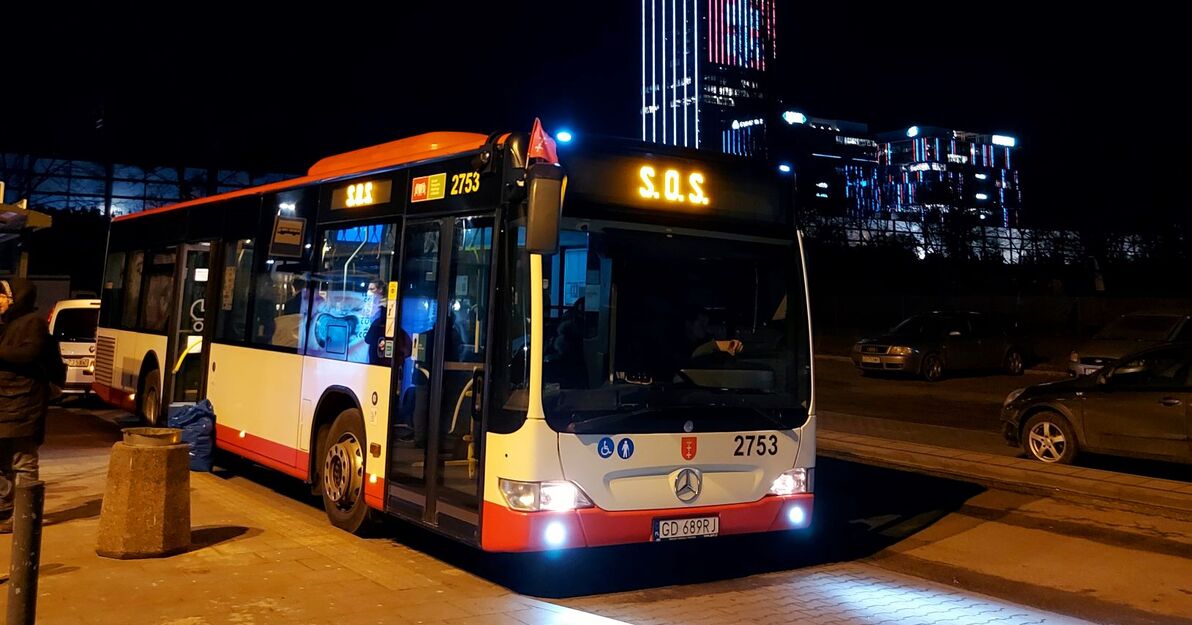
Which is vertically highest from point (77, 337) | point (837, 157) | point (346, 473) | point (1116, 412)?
point (837, 157)

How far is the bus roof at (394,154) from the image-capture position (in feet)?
24.1

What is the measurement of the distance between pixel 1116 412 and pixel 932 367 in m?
13.3

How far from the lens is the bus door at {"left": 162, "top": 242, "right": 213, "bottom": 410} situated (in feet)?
39.3

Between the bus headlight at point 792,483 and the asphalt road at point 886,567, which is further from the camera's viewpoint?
the bus headlight at point 792,483

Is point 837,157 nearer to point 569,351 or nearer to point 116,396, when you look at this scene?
point 116,396

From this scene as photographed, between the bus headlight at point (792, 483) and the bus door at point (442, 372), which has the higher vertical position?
the bus door at point (442, 372)

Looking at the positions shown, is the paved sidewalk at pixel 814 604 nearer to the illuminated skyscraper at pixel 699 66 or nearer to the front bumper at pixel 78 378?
the front bumper at pixel 78 378

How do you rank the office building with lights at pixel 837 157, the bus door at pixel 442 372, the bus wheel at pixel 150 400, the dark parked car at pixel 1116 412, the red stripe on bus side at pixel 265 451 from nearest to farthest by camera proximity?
1. the bus door at pixel 442 372
2. the red stripe on bus side at pixel 265 451
3. the dark parked car at pixel 1116 412
4. the bus wheel at pixel 150 400
5. the office building with lights at pixel 837 157

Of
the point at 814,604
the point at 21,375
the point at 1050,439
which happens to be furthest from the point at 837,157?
the point at 21,375

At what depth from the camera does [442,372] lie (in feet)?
22.2

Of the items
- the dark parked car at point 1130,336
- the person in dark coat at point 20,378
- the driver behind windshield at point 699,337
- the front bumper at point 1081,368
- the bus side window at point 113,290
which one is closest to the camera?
the driver behind windshield at point 699,337

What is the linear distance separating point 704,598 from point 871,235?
195 ft

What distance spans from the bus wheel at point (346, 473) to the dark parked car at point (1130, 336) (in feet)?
55.0

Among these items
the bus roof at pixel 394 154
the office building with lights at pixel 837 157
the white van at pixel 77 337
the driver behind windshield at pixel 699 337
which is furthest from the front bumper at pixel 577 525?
the office building with lights at pixel 837 157
